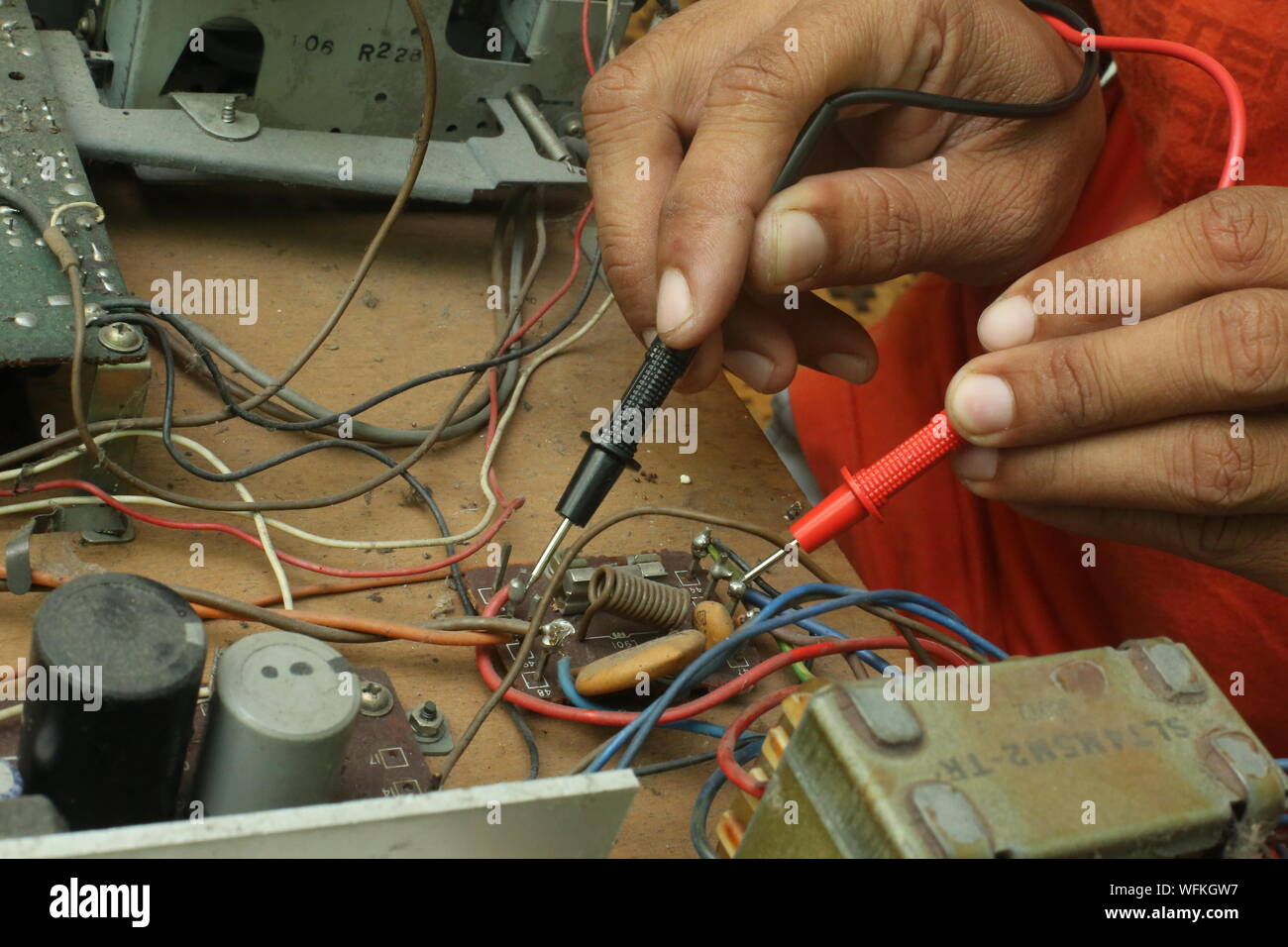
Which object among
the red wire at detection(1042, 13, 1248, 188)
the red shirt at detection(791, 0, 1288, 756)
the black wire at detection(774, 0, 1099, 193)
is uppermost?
the red wire at detection(1042, 13, 1248, 188)

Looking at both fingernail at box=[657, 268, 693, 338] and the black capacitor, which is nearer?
the black capacitor

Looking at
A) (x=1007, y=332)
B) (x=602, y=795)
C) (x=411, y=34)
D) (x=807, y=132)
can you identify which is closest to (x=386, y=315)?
(x=411, y=34)

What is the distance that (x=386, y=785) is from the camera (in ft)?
2.13

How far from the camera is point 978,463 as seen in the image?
821 millimetres

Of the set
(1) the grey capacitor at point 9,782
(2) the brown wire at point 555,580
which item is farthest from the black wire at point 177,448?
(1) the grey capacitor at point 9,782

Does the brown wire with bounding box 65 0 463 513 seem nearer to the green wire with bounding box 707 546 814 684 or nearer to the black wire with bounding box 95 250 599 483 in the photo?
the black wire with bounding box 95 250 599 483

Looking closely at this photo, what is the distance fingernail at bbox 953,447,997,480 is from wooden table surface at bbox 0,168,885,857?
6.1 inches

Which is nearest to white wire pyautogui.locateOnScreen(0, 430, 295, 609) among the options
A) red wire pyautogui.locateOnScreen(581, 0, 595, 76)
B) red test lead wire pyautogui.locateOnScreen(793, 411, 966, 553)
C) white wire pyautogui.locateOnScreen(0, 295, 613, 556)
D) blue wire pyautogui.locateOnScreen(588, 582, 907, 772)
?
white wire pyautogui.locateOnScreen(0, 295, 613, 556)

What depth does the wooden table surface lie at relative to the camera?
75 cm

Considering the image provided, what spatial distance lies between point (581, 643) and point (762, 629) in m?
0.12

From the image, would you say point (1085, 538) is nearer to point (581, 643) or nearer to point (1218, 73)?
point (1218, 73)

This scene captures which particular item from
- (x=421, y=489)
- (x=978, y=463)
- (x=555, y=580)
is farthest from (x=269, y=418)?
(x=978, y=463)

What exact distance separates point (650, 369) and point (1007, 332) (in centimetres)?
23
